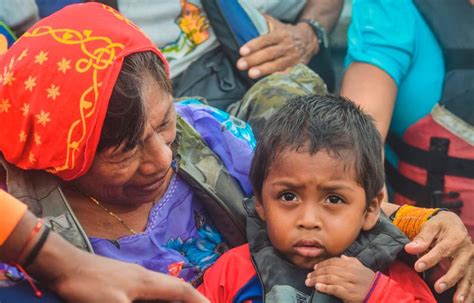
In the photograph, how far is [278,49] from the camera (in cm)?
→ 344

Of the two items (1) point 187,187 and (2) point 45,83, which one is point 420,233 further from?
(2) point 45,83

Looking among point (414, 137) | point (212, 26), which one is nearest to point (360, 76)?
point (414, 137)

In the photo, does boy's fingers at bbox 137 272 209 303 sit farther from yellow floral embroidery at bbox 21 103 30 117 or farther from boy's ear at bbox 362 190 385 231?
boy's ear at bbox 362 190 385 231

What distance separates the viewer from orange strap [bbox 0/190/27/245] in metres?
1.64

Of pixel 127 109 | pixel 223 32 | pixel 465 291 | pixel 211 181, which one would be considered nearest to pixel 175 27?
pixel 223 32

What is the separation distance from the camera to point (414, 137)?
322cm

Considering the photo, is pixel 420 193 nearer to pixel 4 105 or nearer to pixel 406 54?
pixel 406 54

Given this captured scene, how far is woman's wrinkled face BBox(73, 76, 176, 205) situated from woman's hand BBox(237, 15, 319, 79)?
1036 millimetres

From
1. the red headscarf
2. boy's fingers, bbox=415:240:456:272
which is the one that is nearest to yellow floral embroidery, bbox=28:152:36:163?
the red headscarf

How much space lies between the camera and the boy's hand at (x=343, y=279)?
7.29 ft

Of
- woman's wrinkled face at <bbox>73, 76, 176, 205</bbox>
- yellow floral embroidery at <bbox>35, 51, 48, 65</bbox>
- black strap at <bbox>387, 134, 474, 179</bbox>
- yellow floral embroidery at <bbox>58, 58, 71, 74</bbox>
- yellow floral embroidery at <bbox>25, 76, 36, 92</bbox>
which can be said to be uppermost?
yellow floral embroidery at <bbox>35, 51, 48, 65</bbox>

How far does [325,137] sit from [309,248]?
28 centimetres

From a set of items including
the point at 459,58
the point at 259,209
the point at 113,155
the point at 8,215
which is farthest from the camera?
the point at 459,58

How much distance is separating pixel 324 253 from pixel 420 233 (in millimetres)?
290
